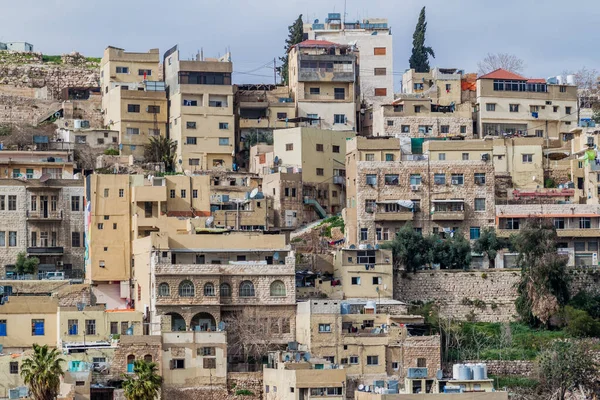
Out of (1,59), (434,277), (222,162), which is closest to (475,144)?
(434,277)

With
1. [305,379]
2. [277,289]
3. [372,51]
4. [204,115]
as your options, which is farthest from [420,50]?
[305,379]

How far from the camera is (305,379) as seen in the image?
194 feet

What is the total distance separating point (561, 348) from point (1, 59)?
A: 47.5 m

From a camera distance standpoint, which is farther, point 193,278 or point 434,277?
point 434,277

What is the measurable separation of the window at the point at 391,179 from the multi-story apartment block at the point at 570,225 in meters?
4.73

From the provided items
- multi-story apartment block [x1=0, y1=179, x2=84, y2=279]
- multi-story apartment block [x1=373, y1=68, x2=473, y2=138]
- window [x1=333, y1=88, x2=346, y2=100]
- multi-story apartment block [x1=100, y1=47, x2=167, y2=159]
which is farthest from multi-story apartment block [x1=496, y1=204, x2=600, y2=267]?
multi-story apartment block [x1=100, y1=47, x2=167, y2=159]

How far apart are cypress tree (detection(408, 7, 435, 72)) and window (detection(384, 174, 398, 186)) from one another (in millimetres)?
23511

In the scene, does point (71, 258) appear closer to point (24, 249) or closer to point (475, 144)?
point (24, 249)

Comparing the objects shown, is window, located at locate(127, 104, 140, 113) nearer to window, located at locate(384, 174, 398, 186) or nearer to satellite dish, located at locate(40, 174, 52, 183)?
satellite dish, located at locate(40, 174, 52, 183)

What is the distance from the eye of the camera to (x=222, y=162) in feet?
277

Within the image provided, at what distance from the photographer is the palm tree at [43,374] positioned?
5784cm

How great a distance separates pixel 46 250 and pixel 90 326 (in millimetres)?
11065

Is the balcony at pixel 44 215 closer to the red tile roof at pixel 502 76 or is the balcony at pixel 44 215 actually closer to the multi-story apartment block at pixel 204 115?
the multi-story apartment block at pixel 204 115

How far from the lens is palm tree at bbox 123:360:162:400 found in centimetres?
5844
